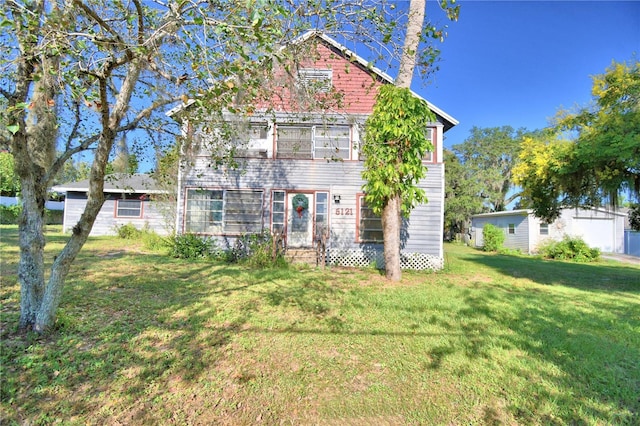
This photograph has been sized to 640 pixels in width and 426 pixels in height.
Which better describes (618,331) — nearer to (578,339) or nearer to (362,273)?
(578,339)

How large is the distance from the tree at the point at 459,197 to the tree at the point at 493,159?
2.66 ft

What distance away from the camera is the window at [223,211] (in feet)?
33.6

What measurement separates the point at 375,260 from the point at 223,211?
208 inches

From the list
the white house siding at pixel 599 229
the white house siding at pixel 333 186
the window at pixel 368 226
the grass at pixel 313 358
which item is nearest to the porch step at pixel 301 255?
the white house siding at pixel 333 186

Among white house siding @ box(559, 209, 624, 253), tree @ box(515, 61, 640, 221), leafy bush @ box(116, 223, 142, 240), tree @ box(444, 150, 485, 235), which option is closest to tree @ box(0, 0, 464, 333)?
tree @ box(515, 61, 640, 221)

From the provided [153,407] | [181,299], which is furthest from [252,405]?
[181,299]

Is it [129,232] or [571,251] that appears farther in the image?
[571,251]

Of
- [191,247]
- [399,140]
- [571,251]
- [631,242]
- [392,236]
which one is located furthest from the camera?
[631,242]

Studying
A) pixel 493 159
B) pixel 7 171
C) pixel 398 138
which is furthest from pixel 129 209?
pixel 493 159

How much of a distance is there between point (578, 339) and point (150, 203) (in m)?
17.0

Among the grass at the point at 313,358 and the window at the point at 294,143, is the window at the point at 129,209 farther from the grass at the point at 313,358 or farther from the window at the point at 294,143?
the grass at the point at 313,358

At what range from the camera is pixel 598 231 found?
725 inches

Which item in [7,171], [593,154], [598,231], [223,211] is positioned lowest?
[598,231]

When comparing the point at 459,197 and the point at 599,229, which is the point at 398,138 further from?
the point at 459,197
